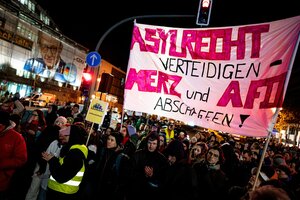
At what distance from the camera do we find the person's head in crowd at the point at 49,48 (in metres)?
26.2

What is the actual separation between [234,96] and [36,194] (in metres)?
4.14

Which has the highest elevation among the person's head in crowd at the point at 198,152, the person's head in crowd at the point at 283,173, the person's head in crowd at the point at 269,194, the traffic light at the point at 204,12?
the traffic light at the point at 204,12

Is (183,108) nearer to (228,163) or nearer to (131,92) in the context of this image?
(131,92)

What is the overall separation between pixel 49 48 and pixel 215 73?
26.7 metres

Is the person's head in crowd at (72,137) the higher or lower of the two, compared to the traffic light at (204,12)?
lower

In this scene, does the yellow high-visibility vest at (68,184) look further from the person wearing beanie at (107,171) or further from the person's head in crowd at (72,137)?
the person wearing beanie at (107,171)

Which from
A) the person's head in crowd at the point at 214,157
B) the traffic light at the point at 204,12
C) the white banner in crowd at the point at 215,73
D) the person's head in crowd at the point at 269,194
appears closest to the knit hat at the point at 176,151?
the person's head in crowd at the point at 214,157

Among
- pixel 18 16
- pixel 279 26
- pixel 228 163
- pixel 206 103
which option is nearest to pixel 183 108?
pixel 206 103

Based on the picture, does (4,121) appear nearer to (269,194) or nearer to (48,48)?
(269,194)

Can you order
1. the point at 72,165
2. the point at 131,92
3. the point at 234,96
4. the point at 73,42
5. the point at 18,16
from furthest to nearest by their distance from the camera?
the point at 73,42, the point at 18,16, the point at 131,92, the point at 234,96, the point at 72,165

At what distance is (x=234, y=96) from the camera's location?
4.26 meters

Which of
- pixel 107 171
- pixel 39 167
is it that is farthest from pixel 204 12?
pixel 39 167

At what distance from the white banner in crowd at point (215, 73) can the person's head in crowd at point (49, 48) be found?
931 inches

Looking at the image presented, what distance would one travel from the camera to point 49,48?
27.8 metres
